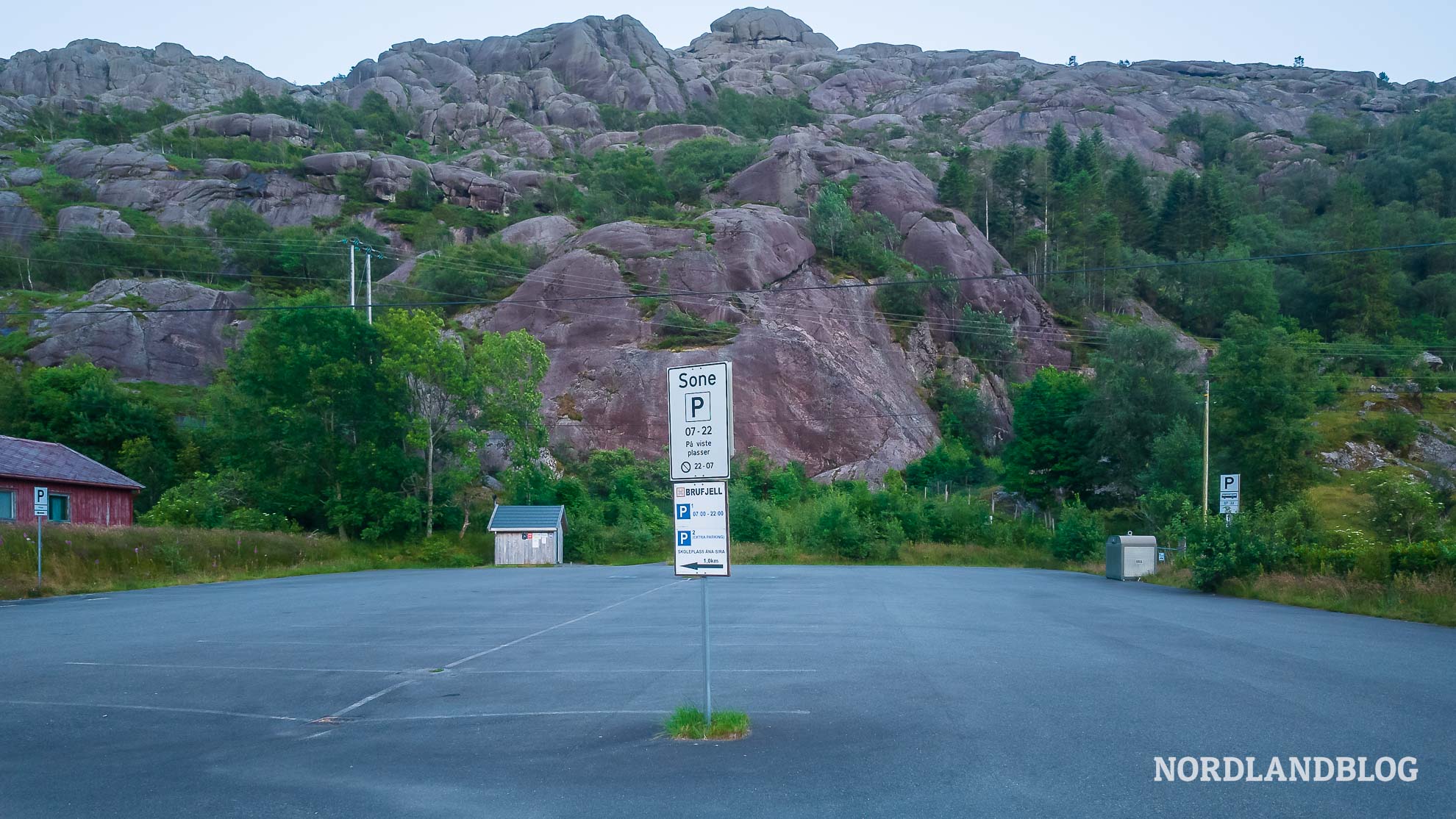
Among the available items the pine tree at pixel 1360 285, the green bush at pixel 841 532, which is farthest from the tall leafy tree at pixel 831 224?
the pine tree at pixel 1360 285

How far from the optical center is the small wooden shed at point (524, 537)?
1892 inches

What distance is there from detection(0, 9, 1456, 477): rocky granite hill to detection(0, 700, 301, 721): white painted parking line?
36.0 meters

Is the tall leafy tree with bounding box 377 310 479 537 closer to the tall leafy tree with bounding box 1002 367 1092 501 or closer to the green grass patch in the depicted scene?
the tall leafy tree with bounding box 1002 367 1092 501

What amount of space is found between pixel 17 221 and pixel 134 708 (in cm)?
11524

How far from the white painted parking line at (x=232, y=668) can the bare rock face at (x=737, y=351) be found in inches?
1849

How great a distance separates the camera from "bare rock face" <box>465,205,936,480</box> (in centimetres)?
6259

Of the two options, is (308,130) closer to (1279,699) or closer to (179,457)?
(179,457)

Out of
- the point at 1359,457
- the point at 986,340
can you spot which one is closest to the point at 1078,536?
the point at 1359,457

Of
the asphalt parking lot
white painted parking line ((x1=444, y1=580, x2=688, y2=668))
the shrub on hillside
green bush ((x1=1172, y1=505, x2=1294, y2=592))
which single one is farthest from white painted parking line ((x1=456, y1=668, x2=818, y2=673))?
the shrub on hillside

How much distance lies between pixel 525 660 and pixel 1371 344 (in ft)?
291

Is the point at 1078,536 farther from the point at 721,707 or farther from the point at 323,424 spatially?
the point at 721,707

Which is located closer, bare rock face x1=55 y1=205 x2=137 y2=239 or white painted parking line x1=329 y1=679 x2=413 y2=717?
white painted parking line x1=329 y1=679 x2=413 y2=717

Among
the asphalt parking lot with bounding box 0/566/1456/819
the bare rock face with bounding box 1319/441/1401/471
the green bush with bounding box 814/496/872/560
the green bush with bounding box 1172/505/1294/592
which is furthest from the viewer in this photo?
the bare rock face with bounding box 1319/441/1401/471

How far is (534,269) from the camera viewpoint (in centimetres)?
7450
